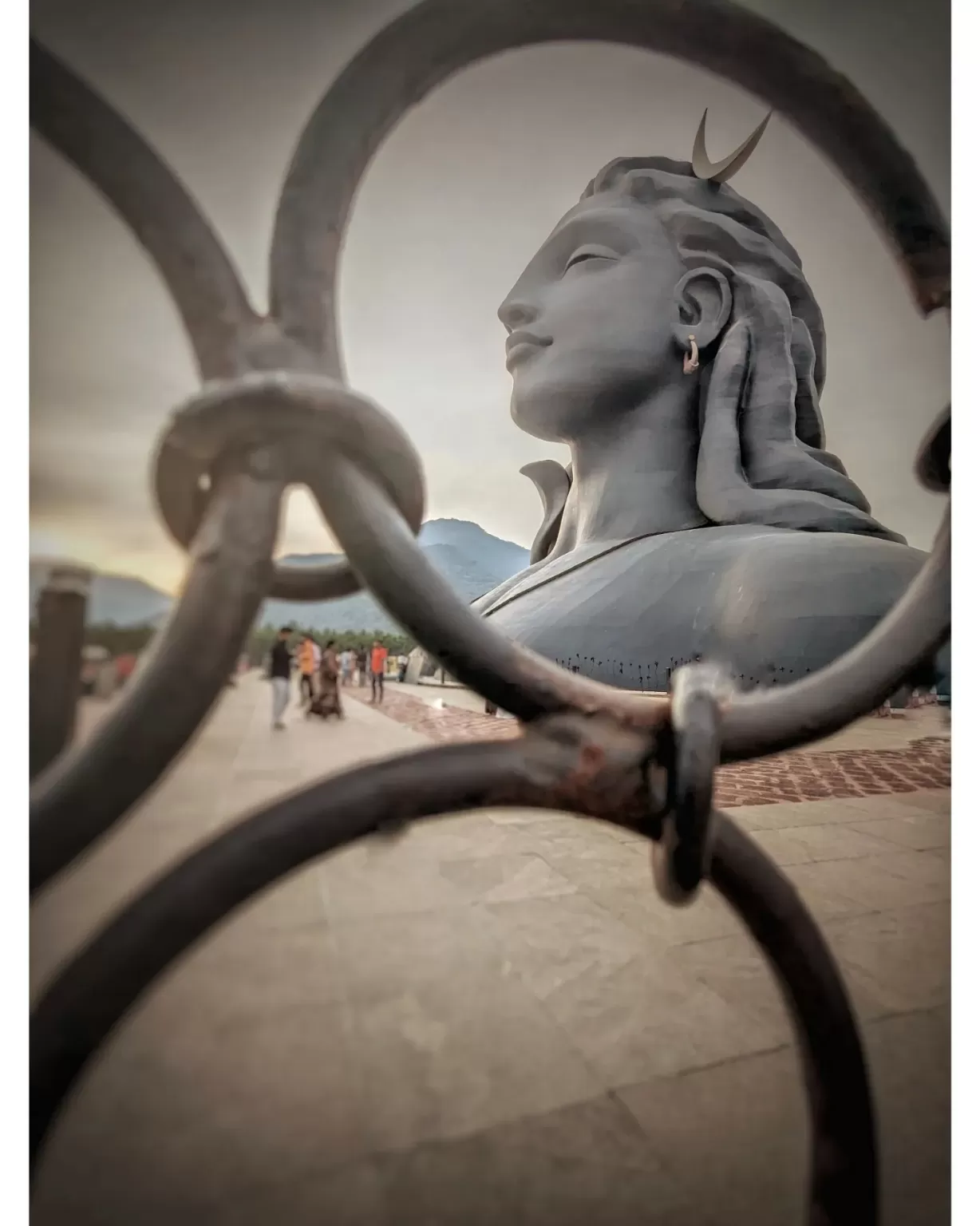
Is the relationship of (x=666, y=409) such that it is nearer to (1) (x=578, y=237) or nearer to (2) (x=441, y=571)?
(1) (x=578, y=237)

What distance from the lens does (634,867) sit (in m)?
0.61

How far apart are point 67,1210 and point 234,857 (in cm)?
26

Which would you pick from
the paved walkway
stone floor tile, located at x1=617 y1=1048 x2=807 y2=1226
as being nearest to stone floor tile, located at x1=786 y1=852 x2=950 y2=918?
the paved walkway

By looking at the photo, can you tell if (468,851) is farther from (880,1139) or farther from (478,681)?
(478,681)

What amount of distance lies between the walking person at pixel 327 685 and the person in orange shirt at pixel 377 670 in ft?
0.10

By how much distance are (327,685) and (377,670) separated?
0.05m

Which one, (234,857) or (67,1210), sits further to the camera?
(67,1210)

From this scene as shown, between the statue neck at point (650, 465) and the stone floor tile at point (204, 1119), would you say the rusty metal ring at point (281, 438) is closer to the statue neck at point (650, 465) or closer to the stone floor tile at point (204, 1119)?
the stone floor tile at point (204, 1119)

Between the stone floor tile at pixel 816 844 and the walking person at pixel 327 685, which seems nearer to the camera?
the walking person at pixel 327 685

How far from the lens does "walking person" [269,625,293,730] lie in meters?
0.41

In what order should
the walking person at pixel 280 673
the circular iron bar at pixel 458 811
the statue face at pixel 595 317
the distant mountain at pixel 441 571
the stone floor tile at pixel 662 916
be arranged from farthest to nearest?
1. the statue face at pixel 595 317
2. the stone floor tile at pixel 662 916
3. the walking person at pixel 280 673
4. the distant mountain at pixel 441 571
5. the circular iron bar at pixel 458 811

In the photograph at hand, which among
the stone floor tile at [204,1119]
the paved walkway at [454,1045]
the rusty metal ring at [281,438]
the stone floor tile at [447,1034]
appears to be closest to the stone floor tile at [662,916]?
the paved walkway at [454,1045]

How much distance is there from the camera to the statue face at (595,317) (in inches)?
25.4
